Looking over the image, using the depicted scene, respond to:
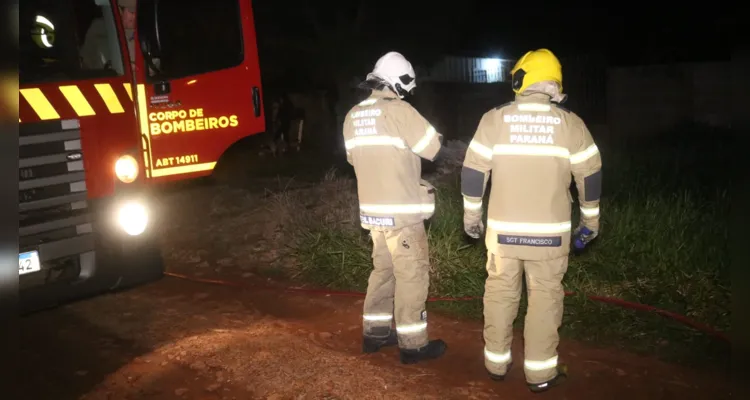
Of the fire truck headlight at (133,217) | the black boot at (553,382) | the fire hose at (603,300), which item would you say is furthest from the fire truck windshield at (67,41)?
the black boot at (553,382)

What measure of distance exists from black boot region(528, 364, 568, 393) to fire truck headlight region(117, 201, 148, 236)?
9.75ft

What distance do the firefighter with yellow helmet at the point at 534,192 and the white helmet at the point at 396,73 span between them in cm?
67

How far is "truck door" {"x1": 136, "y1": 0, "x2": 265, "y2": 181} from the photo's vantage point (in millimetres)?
6016

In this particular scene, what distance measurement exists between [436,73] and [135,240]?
17321 millimetres

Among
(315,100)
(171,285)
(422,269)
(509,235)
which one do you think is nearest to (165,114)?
(171,285)

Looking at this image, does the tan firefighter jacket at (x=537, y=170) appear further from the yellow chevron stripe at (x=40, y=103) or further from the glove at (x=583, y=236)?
the yellow chevron stripe at (x=40, y=103)

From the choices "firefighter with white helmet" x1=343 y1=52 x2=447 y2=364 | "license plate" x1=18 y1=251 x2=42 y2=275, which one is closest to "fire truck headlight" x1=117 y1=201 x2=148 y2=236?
"license plate" x1=18 y1=251 x2=42 y2=275

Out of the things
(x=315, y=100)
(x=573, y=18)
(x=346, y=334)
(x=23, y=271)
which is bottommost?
(x=346, y=334)

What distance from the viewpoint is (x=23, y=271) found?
440 centimetres

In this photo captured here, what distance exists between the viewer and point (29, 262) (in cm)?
446

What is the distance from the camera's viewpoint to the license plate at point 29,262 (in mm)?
4407

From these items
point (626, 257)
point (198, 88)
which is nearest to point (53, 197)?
point (198, 88)

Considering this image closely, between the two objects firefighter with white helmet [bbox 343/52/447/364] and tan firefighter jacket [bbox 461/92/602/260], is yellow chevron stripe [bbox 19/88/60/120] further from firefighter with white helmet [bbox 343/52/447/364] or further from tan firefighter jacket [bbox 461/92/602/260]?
tan firefighter jacket [bbox 461/92/602/260]

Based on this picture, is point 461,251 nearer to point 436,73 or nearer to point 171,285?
point 171,285
